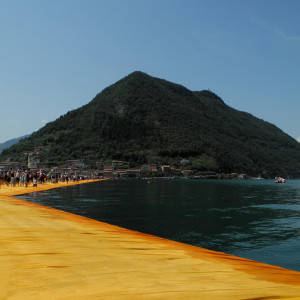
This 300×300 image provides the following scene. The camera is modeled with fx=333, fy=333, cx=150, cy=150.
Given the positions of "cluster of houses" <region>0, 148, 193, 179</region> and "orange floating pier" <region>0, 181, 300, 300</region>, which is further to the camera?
"cluster of houses" <region>0, 148, 193, 179</region>

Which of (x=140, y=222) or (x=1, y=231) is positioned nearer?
(x=1, y=231)

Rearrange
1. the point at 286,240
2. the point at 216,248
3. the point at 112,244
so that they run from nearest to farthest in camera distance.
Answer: the point at 112,244
the point at 216,248
the point at 286,240

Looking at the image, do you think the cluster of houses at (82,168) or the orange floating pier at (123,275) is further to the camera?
the cluster of houses at (82,168)

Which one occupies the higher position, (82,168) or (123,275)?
(82,168)

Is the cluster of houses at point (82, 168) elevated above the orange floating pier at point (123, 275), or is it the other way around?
the cluster of houses at point (82, 168)

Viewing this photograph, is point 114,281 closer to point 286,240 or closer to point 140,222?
point 286,240

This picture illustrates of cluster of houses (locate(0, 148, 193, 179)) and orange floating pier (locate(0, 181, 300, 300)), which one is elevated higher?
cluster of houses (locate(0, 148, 193, 179))

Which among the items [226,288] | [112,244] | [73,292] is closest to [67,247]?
[112,244]

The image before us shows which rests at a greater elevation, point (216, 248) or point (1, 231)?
point (1, 231)

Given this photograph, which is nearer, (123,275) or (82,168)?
(123,275)

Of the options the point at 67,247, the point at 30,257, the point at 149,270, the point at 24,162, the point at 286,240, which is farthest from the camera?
the point at 24,162
